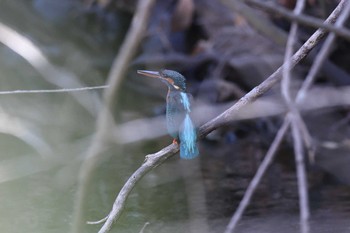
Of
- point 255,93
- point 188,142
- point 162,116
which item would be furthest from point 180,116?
point 162,116

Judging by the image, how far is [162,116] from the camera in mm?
3668

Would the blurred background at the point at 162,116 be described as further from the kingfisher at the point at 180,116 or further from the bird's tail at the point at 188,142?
the bird's tail at the point at 188,142

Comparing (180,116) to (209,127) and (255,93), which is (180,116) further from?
(255,93)

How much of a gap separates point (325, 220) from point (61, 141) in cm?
199

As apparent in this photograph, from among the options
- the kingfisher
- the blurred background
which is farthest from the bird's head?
the blurred background

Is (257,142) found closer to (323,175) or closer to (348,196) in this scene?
(323,175)

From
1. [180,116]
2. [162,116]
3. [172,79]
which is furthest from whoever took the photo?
[162,116]

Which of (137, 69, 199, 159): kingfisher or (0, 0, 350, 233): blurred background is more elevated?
(0, 0, 350, 233): blurred background

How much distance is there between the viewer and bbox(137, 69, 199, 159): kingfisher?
2.44 meters

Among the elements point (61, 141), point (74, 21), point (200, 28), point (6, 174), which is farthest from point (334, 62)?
point (6, 174)

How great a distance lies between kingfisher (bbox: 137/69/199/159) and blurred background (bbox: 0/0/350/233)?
0.26 meters

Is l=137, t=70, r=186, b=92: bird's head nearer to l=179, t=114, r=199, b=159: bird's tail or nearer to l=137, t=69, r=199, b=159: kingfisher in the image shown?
l=137, t=69, r=199, b=159: kingfisher

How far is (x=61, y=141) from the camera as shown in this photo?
5.05 meters

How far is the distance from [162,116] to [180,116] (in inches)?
43.3
